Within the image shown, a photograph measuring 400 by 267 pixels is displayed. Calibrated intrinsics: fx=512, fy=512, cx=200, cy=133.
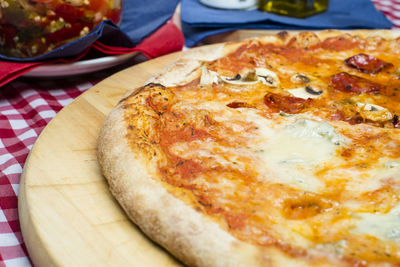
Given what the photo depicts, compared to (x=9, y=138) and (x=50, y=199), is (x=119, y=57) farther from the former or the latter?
(x=50, y=199)

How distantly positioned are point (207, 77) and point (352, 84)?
636 mm

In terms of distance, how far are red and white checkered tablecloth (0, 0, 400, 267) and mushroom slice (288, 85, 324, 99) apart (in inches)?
42.9

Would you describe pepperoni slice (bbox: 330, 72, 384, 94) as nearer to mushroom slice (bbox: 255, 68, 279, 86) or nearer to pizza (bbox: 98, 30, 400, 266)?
pizza (bbox: 98, 30, 400, 266)

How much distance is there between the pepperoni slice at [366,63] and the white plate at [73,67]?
1166 millimetres

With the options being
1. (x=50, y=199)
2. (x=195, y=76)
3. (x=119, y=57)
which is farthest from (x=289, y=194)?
(x=119, y=57)

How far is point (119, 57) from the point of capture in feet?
8.63

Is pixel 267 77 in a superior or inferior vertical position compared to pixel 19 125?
superior

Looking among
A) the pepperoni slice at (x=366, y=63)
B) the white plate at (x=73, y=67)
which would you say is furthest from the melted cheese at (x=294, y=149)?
the white plate at (x=73, y=67)

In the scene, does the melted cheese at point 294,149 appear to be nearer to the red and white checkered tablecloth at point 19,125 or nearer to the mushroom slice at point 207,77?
the mushroom slice at point 207,77

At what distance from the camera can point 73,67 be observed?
8.12 feet

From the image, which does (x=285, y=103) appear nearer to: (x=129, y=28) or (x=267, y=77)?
(x=267, y=77)

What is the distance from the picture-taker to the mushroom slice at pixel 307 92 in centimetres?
218

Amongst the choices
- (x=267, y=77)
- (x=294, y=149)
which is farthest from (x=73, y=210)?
(x=267, y=77)

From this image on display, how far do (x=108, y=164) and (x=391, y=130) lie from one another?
3.43ft
